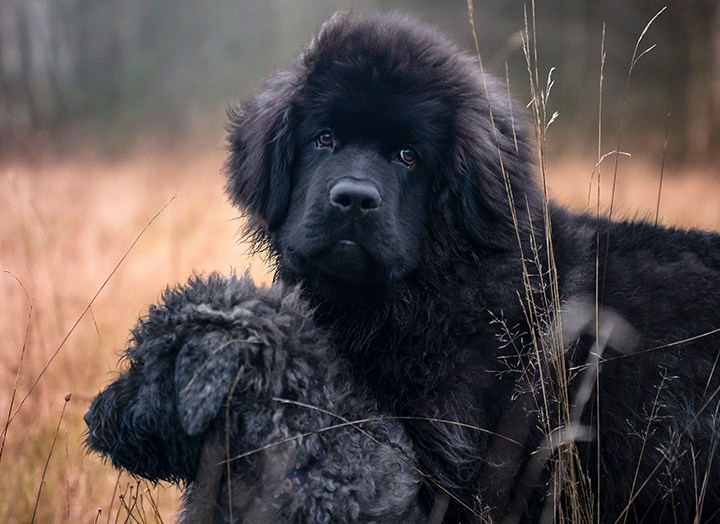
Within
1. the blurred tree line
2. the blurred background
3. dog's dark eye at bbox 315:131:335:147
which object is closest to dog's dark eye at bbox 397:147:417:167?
dog's dark eye at bbox 315:131:335:147

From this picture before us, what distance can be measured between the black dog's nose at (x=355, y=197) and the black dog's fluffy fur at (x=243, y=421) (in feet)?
1.77

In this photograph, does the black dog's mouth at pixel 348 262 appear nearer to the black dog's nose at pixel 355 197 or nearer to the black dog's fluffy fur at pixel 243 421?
the black dog's nose at pixel 355 197

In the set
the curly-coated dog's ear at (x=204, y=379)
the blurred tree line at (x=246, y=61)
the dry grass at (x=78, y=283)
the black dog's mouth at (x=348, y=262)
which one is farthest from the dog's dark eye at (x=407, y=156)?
the blurred tree line at (x=246, y=61)

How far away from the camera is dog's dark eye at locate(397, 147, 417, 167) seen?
335 centimetres

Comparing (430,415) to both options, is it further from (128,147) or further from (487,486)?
(128,147)

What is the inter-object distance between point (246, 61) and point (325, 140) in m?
10.9

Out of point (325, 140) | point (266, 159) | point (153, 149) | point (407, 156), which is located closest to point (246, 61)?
point (153, 149)

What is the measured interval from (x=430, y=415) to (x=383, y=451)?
11.9 inches

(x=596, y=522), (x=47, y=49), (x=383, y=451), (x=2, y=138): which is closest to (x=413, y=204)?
(x=383, y=451)

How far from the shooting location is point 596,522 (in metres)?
2.92

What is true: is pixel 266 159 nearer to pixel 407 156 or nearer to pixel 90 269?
pixel 407 156

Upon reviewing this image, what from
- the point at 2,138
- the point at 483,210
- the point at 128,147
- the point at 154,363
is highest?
the point at 483,210

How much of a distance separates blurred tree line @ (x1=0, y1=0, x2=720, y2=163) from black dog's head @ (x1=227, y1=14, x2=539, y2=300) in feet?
14.9

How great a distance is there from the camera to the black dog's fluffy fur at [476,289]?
9.68 ft
